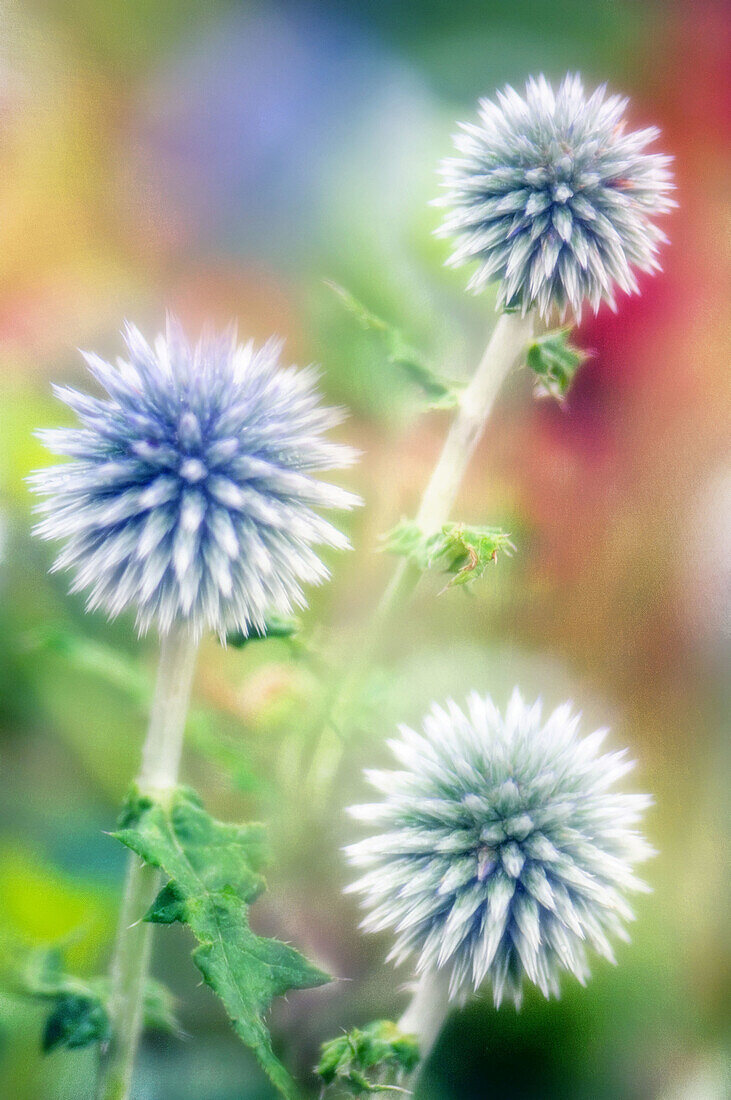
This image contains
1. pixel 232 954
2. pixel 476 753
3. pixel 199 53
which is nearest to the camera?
pixel 232 954

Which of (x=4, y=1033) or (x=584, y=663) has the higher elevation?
(x=584, y=663)

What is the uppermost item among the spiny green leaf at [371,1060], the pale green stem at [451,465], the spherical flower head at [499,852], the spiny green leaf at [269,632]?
the pale green stem at [451,465]

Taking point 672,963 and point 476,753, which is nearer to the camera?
point 476,753

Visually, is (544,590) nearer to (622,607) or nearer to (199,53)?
(622,607)

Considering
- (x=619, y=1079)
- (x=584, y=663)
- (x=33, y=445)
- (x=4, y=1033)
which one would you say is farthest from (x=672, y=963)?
(x=33, y=445)

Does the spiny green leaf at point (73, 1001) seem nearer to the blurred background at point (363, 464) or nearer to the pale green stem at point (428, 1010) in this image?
the blurred background at point (363, 464)

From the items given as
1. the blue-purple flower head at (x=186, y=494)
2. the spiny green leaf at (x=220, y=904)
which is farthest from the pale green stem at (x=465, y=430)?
the spiny green leaf at (x=220, y=904)

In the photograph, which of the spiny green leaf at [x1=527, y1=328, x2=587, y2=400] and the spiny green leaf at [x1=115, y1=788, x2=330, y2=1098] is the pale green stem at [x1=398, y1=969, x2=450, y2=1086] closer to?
the spiny green leaf at [x1=115, y1=788, x2=330, y2=1098]

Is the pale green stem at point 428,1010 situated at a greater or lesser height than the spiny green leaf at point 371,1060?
greater
